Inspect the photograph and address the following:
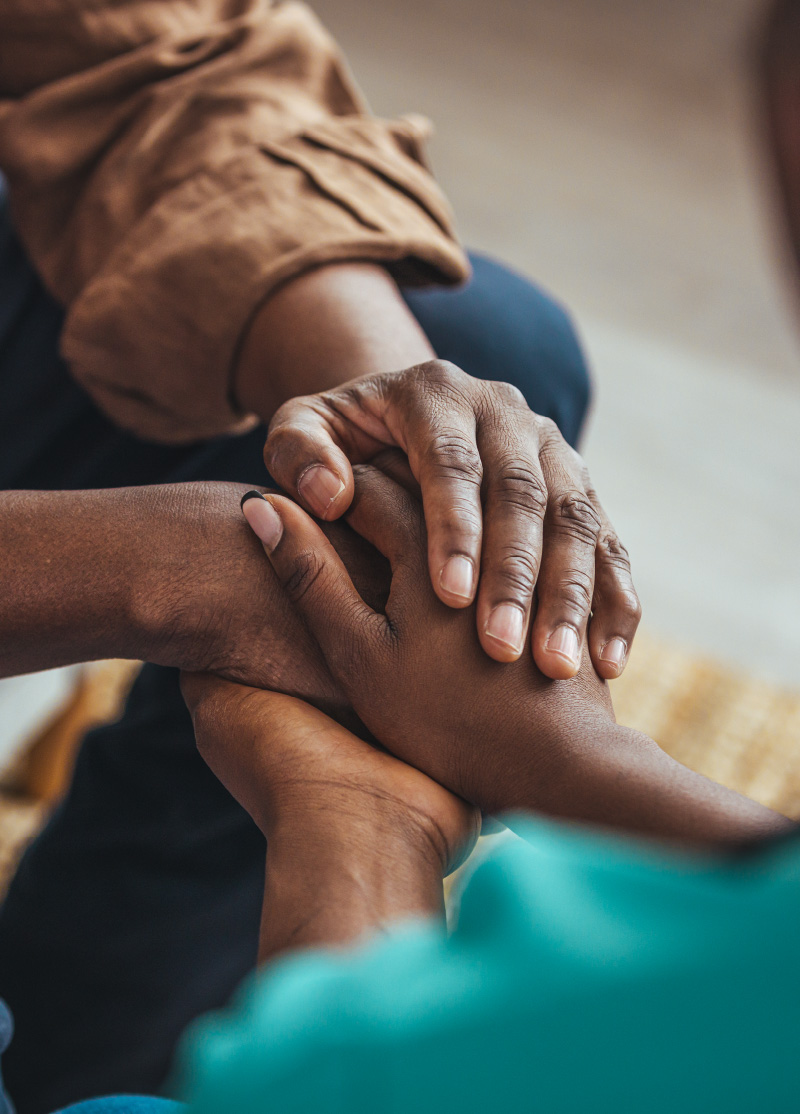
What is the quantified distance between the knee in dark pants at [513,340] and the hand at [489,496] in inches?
7.0

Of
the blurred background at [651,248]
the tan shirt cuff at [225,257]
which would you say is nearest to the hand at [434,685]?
the tan shirt cuff at [225,257]

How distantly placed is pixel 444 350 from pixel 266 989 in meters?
0.56

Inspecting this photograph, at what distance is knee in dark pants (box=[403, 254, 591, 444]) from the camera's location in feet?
2.55

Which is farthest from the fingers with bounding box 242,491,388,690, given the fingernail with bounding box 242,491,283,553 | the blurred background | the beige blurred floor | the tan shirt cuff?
the beige blurred floor

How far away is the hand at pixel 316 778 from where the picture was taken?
441 millimetres

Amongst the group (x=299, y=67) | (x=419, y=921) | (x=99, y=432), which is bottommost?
(x=99, y=432)

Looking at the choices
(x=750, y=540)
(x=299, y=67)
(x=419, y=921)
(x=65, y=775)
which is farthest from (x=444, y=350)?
(x=750, y=540)

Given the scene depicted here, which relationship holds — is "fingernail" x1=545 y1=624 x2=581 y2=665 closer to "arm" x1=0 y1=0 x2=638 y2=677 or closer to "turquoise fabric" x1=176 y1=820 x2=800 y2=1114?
"arm" x1=0 y1=0 x2=638 y2=677

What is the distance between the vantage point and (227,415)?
761mm

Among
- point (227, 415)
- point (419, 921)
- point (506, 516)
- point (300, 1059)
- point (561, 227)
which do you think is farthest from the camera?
point (561, 227)

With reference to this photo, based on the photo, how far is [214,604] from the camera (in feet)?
1.75

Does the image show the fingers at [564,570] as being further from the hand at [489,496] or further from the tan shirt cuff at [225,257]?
the tan shirt cuff at [225,257]

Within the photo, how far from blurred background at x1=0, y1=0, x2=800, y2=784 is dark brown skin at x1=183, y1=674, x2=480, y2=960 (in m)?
Answer: 0.57

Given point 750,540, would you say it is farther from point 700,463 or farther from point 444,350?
point 444,350
